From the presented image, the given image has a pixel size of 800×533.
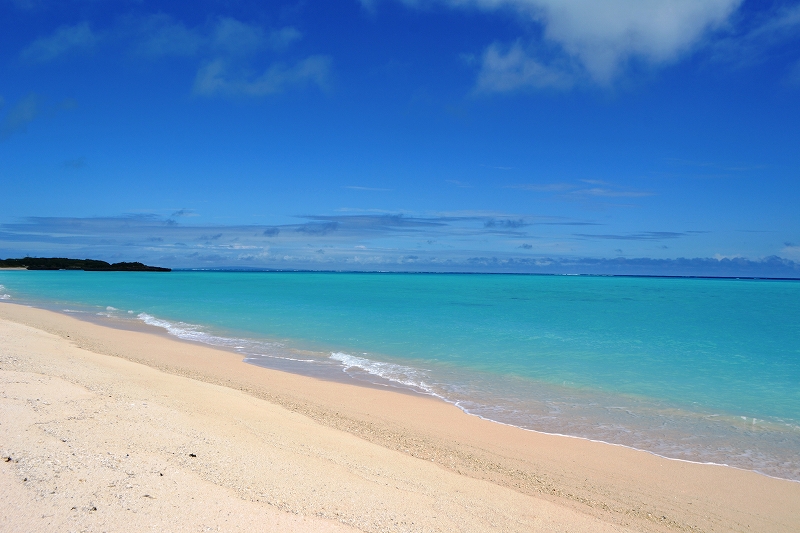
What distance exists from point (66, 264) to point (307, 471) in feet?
610

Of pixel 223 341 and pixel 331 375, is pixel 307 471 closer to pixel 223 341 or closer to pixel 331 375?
pixel 331 375

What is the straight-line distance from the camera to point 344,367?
1285 cm

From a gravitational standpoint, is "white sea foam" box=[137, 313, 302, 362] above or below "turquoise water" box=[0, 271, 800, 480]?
below

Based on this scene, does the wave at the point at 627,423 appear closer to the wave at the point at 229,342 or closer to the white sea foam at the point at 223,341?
the wave at the point at 229,342

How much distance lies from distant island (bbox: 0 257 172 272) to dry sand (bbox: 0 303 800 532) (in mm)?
174100

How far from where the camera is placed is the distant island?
5827 inches

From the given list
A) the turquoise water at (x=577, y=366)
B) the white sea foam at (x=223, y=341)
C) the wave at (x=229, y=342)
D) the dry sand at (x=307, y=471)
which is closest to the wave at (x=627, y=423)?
the turquoise water at (x=577, y=366)

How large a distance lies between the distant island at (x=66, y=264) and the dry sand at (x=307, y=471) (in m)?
174

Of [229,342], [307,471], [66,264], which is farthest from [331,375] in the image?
[66,264]

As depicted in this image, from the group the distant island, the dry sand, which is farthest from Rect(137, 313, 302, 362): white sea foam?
the distant island

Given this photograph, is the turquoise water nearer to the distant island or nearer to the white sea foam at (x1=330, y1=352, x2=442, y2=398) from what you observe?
the white sea foam at (x1=330, y1=352, x2=442, y2=398)

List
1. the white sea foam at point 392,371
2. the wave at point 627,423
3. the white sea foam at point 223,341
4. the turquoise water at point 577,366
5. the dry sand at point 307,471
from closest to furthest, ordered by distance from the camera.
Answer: the dry sand at point 307,471
the wave at point 627,423
the turquoise water at point 577,366
the white sea foam at point 392,371
the white sea foam at point 223,341

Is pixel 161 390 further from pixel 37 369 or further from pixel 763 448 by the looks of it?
pixel 763 448

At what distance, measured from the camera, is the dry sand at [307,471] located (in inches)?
154
